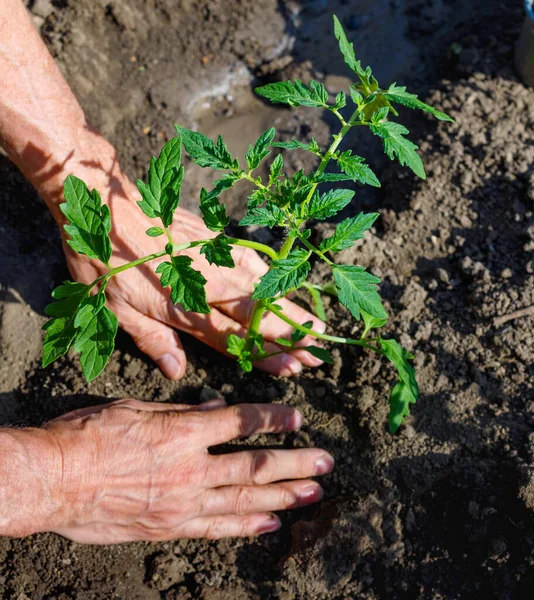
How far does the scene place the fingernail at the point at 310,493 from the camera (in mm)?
2543

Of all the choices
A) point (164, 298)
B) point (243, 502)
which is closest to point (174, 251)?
point (164, 298)

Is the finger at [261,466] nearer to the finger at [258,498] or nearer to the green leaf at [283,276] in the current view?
the finger at [258,498]

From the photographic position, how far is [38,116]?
100 inches

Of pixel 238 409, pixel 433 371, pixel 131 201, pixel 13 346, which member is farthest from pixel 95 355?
pixel 433 371

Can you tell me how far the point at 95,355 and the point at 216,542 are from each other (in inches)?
41.8

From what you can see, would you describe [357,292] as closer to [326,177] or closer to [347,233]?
[347,233]

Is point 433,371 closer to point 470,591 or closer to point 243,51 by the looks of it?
point 470,591

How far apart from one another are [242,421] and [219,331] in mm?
396

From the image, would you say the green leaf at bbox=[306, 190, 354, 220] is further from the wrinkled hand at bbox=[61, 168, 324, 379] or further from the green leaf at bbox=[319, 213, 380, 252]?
the wrinkled hand at bbox=[61, 168, 324, 379]

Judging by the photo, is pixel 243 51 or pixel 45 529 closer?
pixel 45 529

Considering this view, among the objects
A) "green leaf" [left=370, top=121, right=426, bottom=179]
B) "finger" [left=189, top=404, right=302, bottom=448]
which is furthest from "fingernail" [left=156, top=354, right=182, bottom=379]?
"green leaf" [left=370, top=121, right=426, bottom=179]

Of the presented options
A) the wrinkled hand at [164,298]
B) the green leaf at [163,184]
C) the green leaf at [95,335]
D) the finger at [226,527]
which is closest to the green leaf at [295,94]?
the green leaf at [163,184]

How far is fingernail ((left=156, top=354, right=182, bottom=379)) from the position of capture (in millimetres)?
2764

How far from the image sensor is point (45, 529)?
2295 mm
